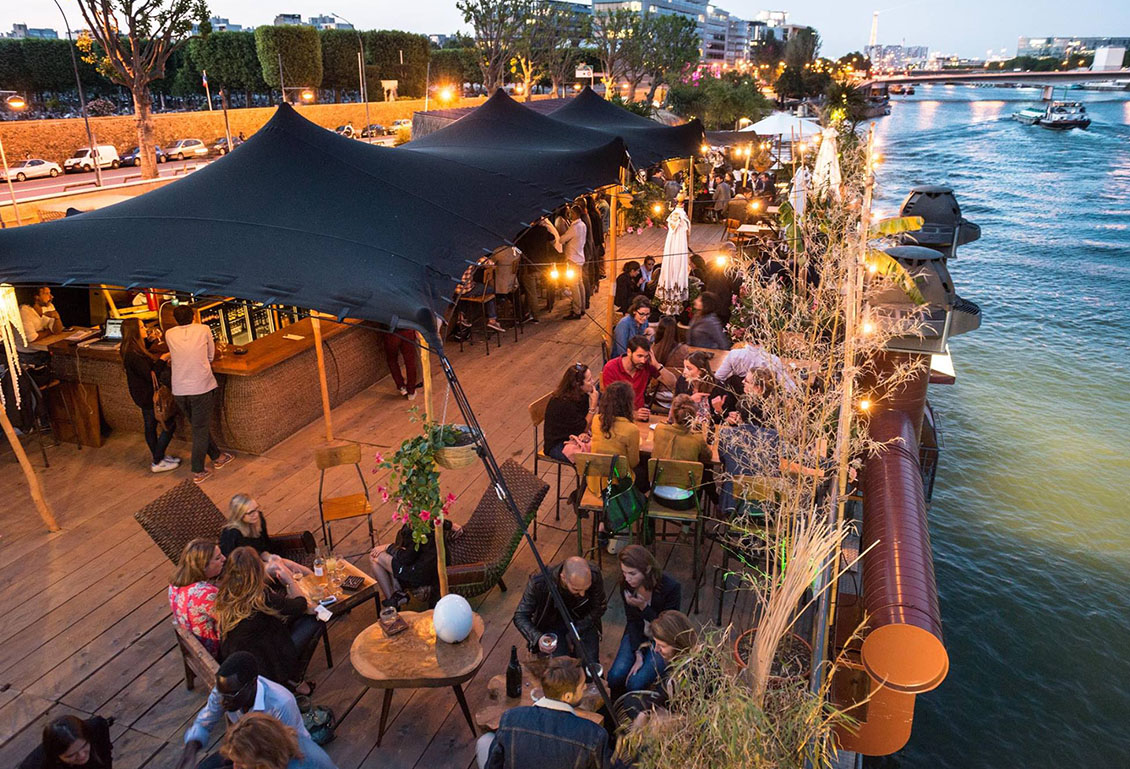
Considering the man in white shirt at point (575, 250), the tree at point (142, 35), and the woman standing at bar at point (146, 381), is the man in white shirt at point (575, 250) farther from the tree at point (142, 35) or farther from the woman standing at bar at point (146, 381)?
the tree at point (142, 35)

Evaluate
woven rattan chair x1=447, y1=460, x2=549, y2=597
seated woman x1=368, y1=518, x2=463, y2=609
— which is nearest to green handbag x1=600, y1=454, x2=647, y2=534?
woven rattan chair x1=447, y1=460, x2=549, y2=597

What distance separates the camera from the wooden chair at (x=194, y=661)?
351cm

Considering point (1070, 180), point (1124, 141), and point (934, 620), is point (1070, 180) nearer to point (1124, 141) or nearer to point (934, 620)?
point (1124, 141)

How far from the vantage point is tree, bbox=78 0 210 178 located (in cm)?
2305

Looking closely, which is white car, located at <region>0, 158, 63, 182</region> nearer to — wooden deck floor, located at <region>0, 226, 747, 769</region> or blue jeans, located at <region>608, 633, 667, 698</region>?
wooden deck floor, located at <region>0, 226, 747, 769</region>

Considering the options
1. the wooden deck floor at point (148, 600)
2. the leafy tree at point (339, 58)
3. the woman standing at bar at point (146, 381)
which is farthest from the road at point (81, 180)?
the wooden deck floor at point (148, 600)

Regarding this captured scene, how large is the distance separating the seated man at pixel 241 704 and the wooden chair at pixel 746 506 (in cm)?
221

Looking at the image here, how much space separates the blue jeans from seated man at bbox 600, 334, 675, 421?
93.9 inches

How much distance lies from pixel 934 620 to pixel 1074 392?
46.3 feet

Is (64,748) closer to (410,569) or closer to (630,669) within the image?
(410,569)

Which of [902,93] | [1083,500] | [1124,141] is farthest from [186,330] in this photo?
[902,93]

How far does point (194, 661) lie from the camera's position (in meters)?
Answer: 3.74

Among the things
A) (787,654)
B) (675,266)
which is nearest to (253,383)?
(675,266)

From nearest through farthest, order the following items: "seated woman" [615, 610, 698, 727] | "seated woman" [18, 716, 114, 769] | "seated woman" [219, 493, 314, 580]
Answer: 1. "seated woman" [18, 716, 114, 769]
2. "seated woman" [615, 610, 698, 727]
3. "seated woman" [219, 493, 314, 580]
